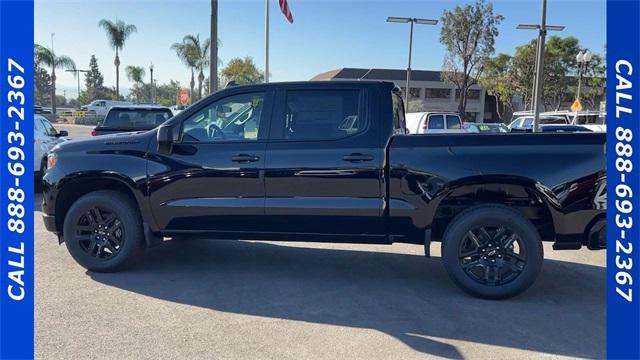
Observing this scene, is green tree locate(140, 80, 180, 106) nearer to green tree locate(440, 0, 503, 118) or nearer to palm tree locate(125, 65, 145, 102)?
palm tree locate(125, 65, 145, 102)

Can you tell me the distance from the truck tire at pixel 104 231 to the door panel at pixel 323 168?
146 cm

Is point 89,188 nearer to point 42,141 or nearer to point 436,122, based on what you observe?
point 42,141

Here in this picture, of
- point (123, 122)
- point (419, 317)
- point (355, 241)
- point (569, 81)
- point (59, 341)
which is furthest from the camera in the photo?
point (569, 81)

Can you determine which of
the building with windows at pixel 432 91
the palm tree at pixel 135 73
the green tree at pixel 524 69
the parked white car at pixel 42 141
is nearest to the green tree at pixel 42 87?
the palm tree at pixel 135 73

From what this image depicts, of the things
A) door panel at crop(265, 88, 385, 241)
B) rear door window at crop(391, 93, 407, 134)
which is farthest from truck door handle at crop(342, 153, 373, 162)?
rear door window at crop(391, 93, 407, 134)

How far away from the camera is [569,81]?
46.2 meters

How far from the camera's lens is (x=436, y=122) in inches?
749

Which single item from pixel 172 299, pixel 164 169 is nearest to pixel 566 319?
pixel 172 299

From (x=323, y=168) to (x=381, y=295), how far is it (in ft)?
4.34

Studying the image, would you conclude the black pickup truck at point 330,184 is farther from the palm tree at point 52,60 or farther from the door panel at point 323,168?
the palm tree at point 52,60

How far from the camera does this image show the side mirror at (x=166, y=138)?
4.79 meters

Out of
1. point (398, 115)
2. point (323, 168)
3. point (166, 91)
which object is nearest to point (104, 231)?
point (323, 168)

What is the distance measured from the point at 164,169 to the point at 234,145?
76cm

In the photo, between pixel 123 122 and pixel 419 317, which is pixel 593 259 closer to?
pixel 419 317
